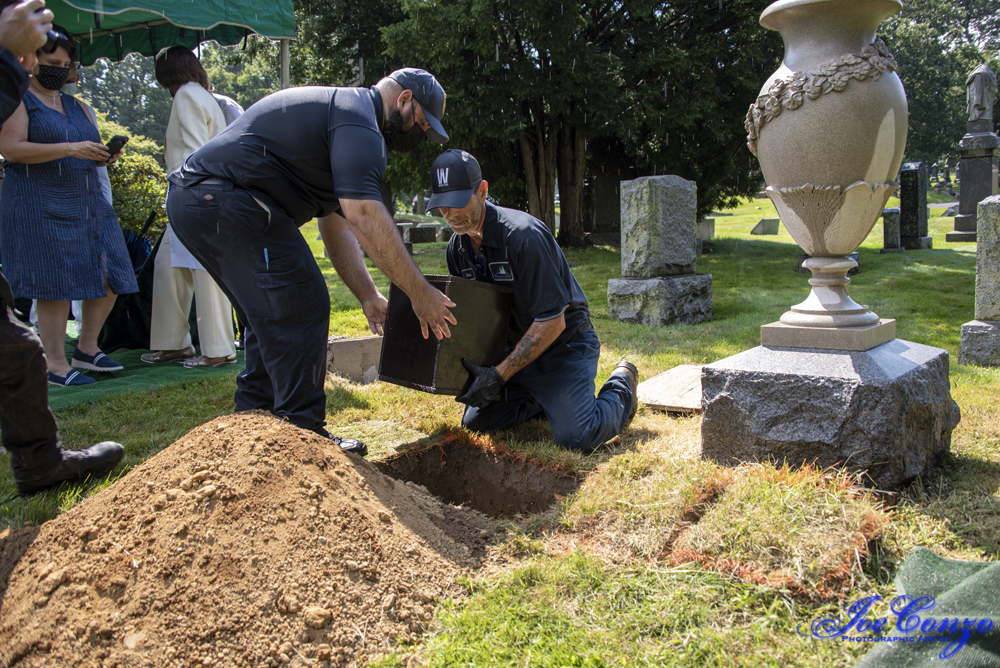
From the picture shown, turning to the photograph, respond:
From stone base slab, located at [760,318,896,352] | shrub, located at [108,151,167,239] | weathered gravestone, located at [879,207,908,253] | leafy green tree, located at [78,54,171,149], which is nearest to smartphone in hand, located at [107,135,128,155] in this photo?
shrub, located at [108,151,167,239]

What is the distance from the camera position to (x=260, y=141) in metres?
2.73

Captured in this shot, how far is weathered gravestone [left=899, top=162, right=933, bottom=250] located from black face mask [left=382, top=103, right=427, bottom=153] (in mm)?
11589

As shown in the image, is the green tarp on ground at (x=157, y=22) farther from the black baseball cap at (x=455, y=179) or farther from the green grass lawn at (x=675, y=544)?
the black baseball cap at (x=455, y=179)

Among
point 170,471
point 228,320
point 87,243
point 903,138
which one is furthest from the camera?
point 228,320

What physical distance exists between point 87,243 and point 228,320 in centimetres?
105

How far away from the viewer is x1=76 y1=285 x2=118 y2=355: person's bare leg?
4.57 m

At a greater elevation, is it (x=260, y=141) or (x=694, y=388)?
(x=260, y=141)

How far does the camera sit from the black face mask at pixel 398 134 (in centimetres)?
281

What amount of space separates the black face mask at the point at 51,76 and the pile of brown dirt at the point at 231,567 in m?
3.00

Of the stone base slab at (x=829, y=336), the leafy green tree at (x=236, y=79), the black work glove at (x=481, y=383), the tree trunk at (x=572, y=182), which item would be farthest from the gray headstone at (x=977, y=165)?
the leafy green tree at (x=236, y=79)

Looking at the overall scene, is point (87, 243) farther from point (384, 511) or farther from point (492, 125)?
point (492, 125)

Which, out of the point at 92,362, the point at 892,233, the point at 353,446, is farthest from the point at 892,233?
the point at 92,362

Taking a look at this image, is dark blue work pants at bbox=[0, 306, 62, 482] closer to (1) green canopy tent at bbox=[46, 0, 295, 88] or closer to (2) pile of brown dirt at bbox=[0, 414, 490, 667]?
(2) pile of brown dirt at bbox=[0, 414, 490, 667]

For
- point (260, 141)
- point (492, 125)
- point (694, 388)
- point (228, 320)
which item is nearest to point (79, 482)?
point (260, 141)
